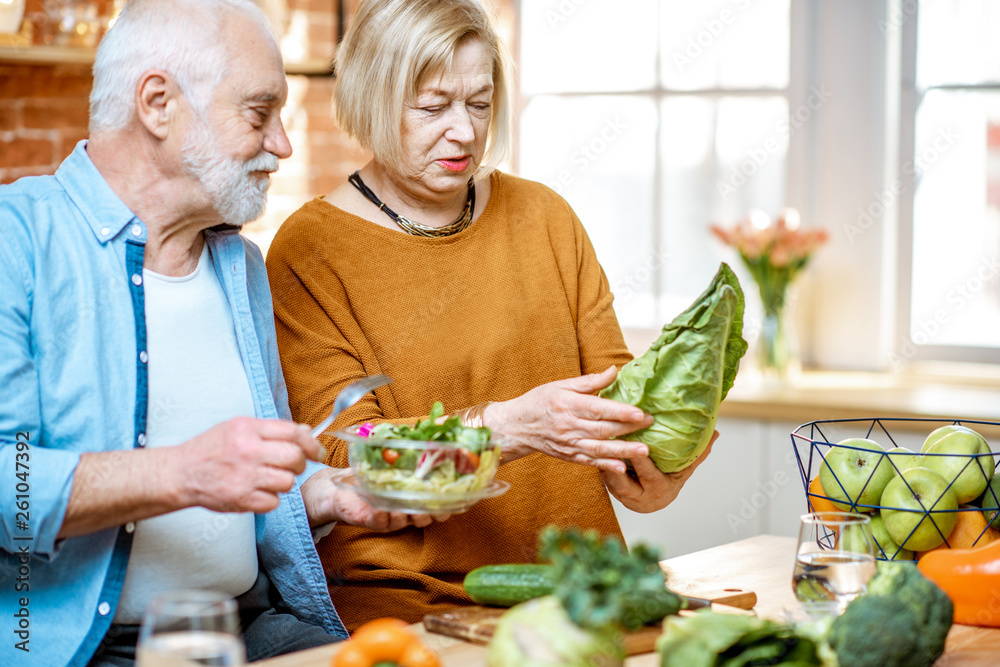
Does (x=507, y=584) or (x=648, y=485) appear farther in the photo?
(x=648, y=485)

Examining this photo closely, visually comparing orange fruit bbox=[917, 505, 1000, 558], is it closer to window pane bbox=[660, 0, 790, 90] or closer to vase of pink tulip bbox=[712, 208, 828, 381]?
vase of pink tulip bbox=[712, 208, 828, 381]

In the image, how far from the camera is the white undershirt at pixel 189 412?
157 centimetres

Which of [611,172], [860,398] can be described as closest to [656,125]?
[611,172]

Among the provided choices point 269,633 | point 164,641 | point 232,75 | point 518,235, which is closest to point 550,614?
point 164,641

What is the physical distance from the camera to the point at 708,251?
11.6 ft

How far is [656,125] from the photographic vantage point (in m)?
3.58

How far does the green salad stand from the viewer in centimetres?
136

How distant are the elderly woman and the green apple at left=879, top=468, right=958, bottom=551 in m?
0.40

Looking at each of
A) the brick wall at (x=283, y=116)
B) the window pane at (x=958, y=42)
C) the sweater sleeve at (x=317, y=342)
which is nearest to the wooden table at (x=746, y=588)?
the sweater sleeve at (x=317, y=342)

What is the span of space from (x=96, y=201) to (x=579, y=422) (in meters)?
0.79

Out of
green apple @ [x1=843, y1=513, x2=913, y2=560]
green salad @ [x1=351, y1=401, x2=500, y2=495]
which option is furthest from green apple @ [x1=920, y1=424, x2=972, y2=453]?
green salad @ [x1=351, y1=401, x2=500, y2=495]

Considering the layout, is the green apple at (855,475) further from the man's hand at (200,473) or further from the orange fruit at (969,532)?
the man's hand at (200,473)

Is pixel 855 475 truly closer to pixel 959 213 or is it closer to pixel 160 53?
pixel 160 53

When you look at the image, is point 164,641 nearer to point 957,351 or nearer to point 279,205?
point 279,205
